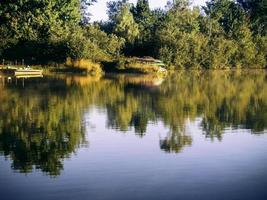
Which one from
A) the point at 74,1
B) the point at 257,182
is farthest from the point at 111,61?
the point at 257,182

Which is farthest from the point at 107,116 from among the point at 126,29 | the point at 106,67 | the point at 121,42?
the point at 126,29

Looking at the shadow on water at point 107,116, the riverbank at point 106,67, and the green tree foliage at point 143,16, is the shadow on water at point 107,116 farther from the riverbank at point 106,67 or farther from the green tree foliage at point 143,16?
the green tree foliage at point 143,16

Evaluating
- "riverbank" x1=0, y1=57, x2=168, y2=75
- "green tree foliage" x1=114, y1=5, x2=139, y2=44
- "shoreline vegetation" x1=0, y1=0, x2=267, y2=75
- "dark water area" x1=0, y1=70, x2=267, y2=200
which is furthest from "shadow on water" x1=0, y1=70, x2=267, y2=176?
"green tree foliage" x1=114, y1=5, x2=139, y2=44

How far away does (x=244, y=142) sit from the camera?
19078 millimetres

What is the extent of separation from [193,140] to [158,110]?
9902mm

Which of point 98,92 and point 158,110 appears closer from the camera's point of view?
point 158,110

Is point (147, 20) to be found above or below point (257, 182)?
above

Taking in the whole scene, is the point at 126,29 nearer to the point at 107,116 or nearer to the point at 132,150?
the point at 107,116

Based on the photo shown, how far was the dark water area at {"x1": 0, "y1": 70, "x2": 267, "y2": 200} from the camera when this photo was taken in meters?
12.6

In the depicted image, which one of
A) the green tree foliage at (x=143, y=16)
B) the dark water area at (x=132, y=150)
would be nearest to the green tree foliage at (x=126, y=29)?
the green tree foliage at (x=143, y=16)

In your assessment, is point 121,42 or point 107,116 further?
point 121,42

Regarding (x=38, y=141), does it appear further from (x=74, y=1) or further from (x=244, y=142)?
(x=74, y=1)

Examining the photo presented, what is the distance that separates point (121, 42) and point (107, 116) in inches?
2522

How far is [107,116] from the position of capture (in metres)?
26.8
